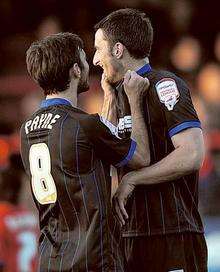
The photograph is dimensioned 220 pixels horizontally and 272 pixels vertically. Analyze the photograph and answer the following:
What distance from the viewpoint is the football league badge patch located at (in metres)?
5.06

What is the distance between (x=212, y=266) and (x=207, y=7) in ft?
22.9

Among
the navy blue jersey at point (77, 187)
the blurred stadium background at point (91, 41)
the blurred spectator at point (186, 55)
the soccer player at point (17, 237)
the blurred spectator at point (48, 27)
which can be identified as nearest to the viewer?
the navy blue jersey at point (77, 187)

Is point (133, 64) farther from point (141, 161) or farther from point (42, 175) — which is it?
point (42, 175)

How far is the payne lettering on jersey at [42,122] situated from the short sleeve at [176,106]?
561 mm

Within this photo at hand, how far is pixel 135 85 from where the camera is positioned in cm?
510

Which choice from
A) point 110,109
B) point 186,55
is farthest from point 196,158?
point 186,55

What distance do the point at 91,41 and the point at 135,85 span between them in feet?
29.0

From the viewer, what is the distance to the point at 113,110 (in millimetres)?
5375

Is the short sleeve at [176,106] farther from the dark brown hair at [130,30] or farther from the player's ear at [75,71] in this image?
the player's ear at [75,71]

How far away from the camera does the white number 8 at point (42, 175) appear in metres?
4.92

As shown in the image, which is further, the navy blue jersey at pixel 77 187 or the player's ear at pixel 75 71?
the player's ear at pixel 75 71

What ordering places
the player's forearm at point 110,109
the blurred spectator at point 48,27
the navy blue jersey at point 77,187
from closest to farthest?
the navy blue jersey at point 77,187, the player's forearm at point 110,109, the blurred spectator at point 48,27

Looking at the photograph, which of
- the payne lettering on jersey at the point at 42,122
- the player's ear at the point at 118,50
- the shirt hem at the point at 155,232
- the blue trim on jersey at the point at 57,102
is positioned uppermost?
the player's ear at the point at 118,50

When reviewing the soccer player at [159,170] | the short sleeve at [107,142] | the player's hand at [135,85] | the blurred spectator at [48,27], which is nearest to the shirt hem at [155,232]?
the soccer player at [159,170]
